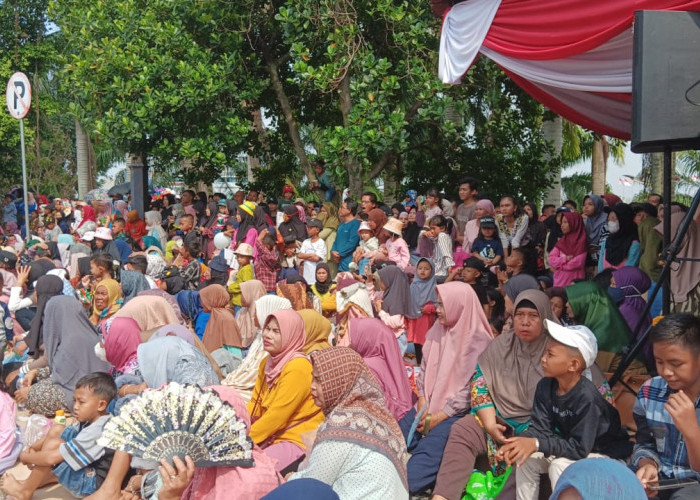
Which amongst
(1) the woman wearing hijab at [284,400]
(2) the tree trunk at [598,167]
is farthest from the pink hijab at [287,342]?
(2) the tree trunk at [598,167]

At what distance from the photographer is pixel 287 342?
5281 mm

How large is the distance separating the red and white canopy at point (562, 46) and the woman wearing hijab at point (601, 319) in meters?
1.34

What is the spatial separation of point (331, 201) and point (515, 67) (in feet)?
21.7

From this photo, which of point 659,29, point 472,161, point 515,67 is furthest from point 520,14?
point 472,161

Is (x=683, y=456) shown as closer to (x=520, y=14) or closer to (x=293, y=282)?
(x=520, y=14)

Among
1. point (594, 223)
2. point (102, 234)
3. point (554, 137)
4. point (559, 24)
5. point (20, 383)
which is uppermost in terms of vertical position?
point (559, 24)

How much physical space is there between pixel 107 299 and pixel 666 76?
5.42 m

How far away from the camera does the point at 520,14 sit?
5.45 m

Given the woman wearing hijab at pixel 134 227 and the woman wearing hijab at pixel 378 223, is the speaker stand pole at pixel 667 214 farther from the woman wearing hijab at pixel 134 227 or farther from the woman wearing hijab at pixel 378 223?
the woman wearing hijab at pixel 134 227

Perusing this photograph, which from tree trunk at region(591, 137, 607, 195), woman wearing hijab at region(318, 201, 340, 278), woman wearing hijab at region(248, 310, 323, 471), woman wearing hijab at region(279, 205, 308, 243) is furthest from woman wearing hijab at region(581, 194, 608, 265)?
tree trunk at region(591, 137, 607, 195)

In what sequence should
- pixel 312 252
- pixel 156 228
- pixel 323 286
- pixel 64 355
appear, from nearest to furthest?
pixel 64 355
pixel 323 286
pixel 312 252
pixel 156 228

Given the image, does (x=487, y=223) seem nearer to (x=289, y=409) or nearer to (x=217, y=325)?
→ (x=217, y=325)

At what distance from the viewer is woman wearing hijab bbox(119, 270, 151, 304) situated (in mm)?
7957

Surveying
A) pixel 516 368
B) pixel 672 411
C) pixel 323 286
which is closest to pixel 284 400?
pixel 516 368
